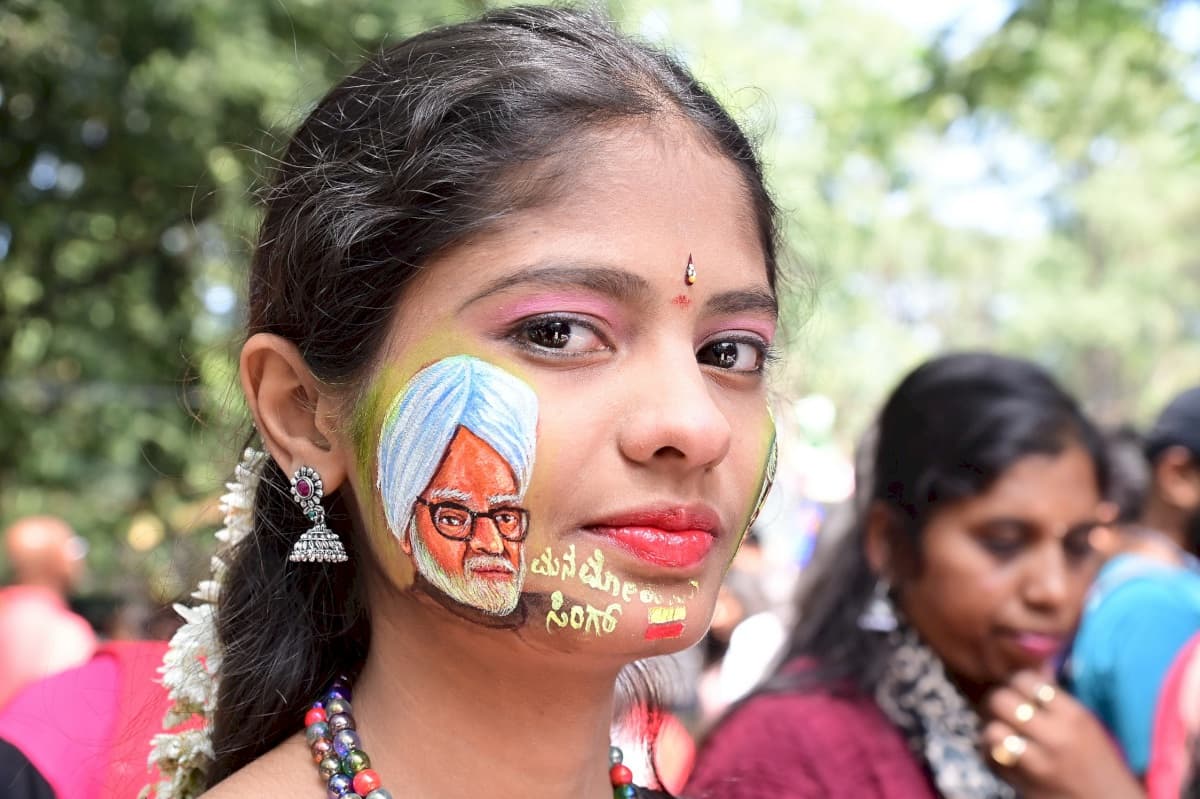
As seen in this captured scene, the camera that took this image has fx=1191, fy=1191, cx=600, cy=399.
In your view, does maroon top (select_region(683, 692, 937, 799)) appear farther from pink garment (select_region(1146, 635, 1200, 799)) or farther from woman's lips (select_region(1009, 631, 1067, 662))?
pink garment (select_region(1146, 635, 1200, 799))

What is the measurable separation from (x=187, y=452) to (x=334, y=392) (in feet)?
25.3

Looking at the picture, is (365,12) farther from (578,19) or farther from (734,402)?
(734,402)

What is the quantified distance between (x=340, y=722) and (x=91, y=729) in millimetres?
587

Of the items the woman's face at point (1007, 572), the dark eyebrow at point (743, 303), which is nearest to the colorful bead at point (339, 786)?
the dark eyebrow at point (743, 303)

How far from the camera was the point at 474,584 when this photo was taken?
1424 millimetres

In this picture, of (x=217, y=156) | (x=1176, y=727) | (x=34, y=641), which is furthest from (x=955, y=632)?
(x=217, y=156)

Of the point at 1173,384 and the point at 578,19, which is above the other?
the point at 578,19

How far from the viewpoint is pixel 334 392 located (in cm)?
156

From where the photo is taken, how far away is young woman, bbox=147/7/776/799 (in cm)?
Result: 141

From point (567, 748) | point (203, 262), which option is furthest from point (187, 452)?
point (567, 748)

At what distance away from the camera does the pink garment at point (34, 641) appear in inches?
153

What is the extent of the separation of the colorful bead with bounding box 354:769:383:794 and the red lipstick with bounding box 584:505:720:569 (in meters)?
0.44

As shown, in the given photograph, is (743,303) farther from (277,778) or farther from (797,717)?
(797,717)

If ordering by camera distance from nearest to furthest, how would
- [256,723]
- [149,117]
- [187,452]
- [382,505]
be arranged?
[382,505] → [256,723] → [149,117] → [187,452]
